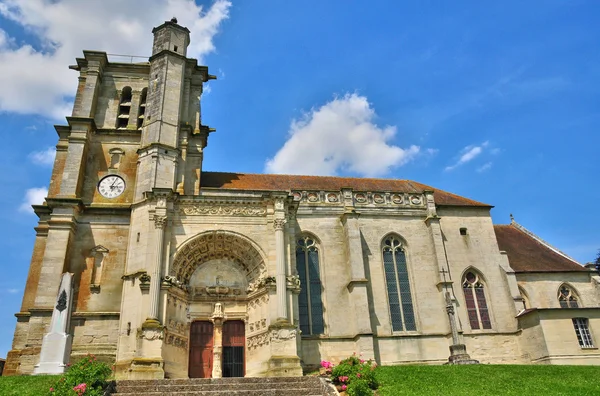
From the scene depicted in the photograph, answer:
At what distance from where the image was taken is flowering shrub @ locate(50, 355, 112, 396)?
12.2 m

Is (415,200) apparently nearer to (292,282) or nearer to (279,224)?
(279,224)

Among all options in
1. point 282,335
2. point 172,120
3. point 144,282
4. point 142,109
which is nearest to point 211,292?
point 144,282

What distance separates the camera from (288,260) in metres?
19.2

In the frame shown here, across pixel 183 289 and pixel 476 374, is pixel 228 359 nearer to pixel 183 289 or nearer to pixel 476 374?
pixel 183 289

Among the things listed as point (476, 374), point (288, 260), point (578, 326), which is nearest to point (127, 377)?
point (288, 260)

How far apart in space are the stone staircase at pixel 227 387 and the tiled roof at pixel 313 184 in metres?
11.9

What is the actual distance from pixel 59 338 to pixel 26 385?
319 centimetres

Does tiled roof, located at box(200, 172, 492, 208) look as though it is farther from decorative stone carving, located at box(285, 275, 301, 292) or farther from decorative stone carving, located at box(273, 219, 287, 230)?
decorative stone carving, located at box(285, 275, 301, 292)

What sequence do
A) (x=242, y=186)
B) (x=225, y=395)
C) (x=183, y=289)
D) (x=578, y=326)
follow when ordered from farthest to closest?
(x=242, y=186) → (x=578, y=326) → (x=183, y=289) → (x=225, y=395)

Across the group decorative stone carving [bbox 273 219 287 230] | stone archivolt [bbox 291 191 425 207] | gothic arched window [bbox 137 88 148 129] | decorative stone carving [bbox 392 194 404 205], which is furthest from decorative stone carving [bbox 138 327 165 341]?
decorative stone carving [bbox 392 194 404 205]

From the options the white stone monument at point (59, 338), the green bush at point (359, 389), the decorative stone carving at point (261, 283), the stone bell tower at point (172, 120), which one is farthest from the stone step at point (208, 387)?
the stone bell tower at point (172, 120)

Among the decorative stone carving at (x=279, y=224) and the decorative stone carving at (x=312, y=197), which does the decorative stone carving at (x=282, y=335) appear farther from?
the decorative stone carving at (x=312, y=197)

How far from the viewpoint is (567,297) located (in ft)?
84.8

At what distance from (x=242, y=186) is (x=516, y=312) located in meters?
15.7
